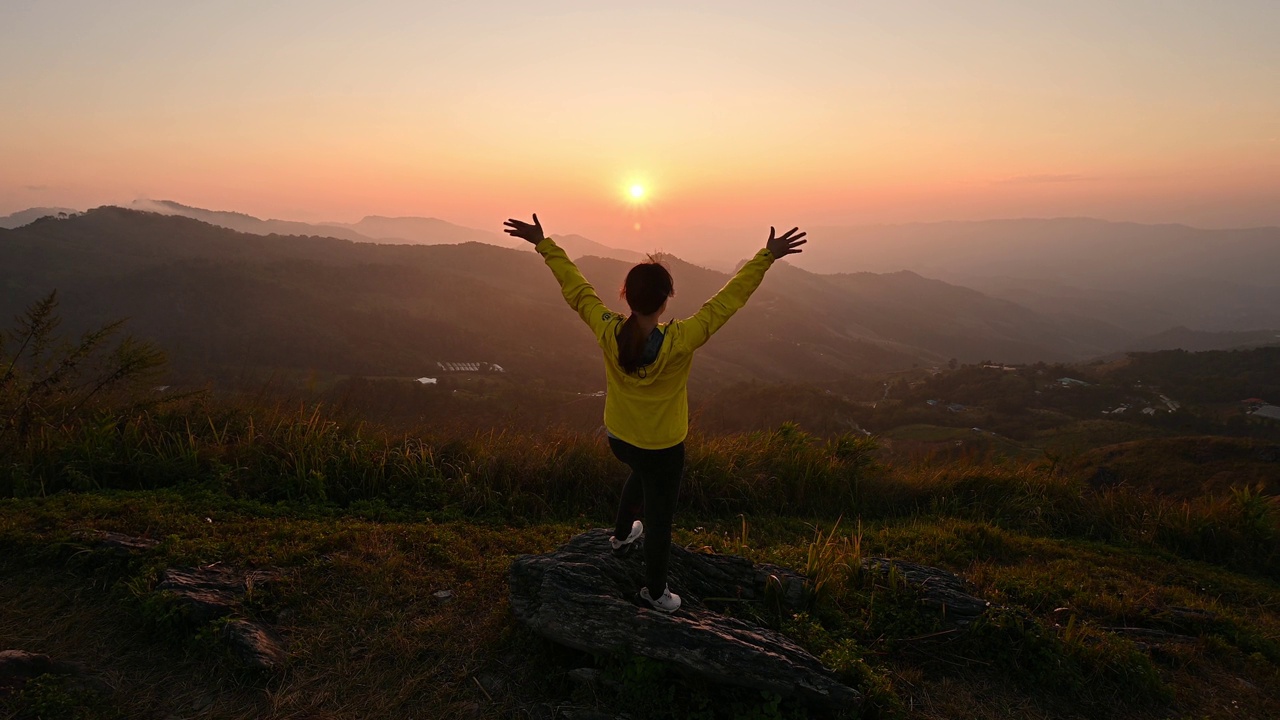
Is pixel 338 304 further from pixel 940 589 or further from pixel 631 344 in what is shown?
pixel 940 589

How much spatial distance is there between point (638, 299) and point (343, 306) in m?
139

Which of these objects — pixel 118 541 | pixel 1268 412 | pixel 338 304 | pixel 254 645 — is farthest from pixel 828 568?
pixel 338 304

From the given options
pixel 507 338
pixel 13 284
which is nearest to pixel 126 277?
pixel 13 284

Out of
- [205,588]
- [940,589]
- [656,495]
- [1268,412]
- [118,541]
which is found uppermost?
[656,495]

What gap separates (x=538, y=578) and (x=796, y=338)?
174 meters

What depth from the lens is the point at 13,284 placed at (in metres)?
119

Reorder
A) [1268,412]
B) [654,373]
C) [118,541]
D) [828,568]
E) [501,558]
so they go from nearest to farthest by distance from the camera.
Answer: [654,373] < [118,541] < [828,568] < [501,558] < [1268,412]

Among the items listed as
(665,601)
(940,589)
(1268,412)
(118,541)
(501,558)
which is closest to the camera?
(665,601)

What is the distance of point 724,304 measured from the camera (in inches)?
139

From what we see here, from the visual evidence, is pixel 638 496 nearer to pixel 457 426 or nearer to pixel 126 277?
pixel 457 426

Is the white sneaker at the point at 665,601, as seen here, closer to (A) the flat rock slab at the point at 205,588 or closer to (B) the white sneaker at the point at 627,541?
(B) the white sneaker at the point at 627,541

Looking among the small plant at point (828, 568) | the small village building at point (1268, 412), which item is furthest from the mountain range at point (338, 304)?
the small plant at point (828, 568)

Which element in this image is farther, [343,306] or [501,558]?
[343,306]

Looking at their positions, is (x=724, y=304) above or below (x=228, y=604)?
above
